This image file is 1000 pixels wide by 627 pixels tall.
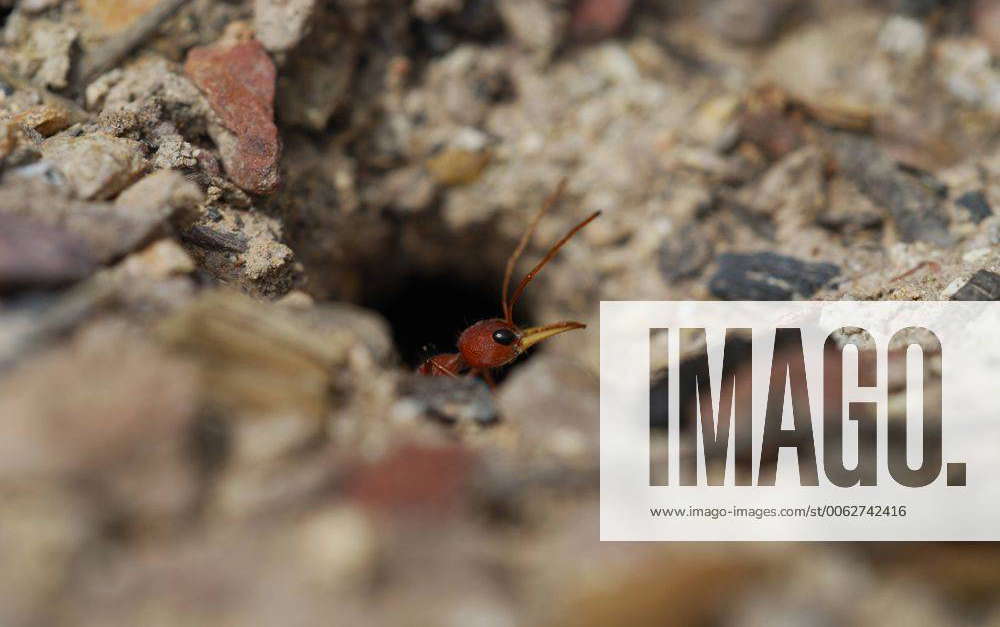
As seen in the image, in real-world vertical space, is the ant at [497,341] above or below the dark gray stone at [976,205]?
below

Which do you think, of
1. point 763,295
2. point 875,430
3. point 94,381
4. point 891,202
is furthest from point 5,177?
point 891,202

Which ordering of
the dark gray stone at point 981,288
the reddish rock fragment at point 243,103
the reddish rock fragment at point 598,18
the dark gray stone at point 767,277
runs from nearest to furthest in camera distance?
the dark gray stone at point 981,288 < the reddish rock fragment at point 243,103 < the dark gray stone at point 767,277 < the reddish rock fragment at point 598,18

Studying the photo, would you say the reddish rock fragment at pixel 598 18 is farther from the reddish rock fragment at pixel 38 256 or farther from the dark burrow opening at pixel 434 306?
the reddish rock fragment at pixel 38 256

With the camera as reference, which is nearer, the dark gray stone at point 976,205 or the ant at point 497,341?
the dark gray stone at point 976,205

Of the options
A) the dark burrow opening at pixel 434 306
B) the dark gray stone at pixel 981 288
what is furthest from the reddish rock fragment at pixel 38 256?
the dark burrow opening at pixel 434 306

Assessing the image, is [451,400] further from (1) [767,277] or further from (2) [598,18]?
(2) [598,18]

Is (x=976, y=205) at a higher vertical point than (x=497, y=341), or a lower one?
higher

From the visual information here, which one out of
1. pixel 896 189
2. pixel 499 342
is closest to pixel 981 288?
pixel 896 189
